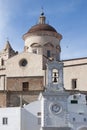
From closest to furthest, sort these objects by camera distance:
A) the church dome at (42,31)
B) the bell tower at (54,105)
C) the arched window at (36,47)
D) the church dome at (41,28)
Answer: the bell tower at (54,105) → the church dome at (42,31) → the church dome at (41,28) → the arched window at (36,47)

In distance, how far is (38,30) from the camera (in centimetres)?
A: 5462

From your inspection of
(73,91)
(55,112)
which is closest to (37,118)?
(55,112)

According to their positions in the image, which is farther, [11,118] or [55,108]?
[11,118]

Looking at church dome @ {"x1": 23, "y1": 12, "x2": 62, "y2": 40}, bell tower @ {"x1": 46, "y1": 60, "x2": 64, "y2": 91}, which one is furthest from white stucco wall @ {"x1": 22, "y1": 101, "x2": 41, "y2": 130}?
church dome @ {"x1": 23, "y1": 12, "x2": 62, "y2": 40}

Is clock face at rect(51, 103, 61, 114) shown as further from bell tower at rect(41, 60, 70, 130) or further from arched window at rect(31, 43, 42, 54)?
arched window at rect(31, 43, 42, 54)

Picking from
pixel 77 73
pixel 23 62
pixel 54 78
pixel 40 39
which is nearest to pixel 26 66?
pixel 23 62

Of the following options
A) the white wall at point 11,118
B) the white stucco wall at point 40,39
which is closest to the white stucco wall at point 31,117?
the white wall at point 11,118

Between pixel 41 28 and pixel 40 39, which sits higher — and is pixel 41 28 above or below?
above

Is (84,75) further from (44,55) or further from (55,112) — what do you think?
(55,112)

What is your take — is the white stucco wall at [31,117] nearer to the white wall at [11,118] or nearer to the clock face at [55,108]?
the white wall at [11,118]

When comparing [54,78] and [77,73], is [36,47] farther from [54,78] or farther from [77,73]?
[54,78]

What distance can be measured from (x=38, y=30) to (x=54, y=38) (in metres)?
2.57

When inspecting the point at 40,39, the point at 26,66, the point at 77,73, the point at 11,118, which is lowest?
the point at 11,118

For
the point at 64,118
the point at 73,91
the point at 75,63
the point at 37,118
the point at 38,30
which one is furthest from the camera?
the point at 38,30
